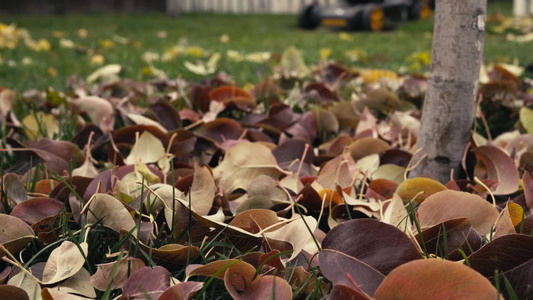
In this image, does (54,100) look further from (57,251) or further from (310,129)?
(57,251)

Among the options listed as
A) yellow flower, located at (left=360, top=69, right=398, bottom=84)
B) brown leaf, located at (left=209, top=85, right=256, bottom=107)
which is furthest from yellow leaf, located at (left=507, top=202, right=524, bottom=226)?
yellow flower, located at (left=360, top=69, right=398, bottom=84)

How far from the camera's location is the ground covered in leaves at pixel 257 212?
0.82 m

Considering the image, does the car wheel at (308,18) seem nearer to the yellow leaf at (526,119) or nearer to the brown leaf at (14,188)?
A: the yellow leaf at (526,119)

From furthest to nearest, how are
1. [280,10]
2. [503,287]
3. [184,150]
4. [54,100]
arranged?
1. [280,10]
2. [54,100]
3. [184,150]
4. [503,287]

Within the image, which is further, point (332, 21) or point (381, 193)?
point (332, 21)

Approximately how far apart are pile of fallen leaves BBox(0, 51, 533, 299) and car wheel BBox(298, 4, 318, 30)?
27.4 ft

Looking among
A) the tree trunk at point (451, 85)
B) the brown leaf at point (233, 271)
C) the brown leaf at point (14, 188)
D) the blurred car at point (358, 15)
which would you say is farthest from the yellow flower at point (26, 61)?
the blurred car at point (358, 15)

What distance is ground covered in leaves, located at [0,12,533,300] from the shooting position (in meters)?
0.82

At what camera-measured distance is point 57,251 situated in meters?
0.90

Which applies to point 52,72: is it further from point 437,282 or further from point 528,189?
point 437,282

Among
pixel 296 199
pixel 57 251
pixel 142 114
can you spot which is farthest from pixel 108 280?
pixel 142 114

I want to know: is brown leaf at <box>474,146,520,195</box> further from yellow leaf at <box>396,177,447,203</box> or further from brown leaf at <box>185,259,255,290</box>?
brown leaf at <box>185,259,255,290</box>

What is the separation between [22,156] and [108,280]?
0.72 metres

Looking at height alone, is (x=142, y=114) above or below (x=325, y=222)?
above
